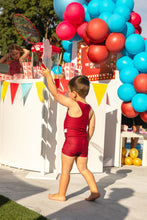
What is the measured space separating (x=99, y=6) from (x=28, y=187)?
4.23 meters

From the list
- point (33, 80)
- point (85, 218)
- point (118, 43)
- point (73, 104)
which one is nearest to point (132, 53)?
point (118, 43)

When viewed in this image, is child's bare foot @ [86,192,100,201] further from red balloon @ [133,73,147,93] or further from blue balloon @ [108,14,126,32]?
blue balloon @ [108,14,126,32]

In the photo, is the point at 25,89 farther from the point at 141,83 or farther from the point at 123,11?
the point at 123,11

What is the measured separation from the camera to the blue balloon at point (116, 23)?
6098 millimetres

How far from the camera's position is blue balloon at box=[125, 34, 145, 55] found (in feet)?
19.7

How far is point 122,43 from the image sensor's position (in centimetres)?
616

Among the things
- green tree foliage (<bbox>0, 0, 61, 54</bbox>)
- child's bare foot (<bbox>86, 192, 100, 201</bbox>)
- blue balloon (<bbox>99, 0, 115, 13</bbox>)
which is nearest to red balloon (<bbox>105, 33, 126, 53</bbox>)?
blue balloon (<bbox>99, 0, 115, 13</bbox>)

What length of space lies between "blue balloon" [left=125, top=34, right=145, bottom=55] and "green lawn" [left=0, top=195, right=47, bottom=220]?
3.92 meters

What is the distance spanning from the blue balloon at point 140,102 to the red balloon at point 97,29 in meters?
1.42

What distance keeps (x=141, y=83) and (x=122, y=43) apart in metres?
1.01

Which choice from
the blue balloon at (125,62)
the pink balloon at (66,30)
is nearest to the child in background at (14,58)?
the pink balloon at (66,30)

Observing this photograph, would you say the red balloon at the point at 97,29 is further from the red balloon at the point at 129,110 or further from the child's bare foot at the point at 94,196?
the child's bare foot at the point at 94,196

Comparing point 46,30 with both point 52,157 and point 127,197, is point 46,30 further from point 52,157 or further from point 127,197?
point 127,197

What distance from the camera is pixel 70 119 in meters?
3.48
